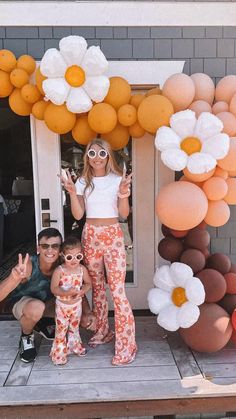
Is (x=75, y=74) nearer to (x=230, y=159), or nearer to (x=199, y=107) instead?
(x=199, y=107)

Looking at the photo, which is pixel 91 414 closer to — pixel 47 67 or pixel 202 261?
pixel 202 261

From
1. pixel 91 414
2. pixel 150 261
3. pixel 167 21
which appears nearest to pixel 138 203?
pixel 150 261

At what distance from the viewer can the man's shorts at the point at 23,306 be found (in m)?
2.80

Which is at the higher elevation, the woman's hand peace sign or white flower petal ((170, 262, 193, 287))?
the woman's hand peace sign

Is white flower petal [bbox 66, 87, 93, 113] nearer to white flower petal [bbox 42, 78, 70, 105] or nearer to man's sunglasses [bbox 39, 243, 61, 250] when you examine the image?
white flower petal [bbox 42, 78, 70, 105]

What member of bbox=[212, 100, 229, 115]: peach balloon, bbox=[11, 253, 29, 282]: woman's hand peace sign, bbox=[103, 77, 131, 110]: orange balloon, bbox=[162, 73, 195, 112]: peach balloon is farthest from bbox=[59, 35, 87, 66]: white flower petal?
bbox=[11, 253, 29, 282]: woman's hand peace sign

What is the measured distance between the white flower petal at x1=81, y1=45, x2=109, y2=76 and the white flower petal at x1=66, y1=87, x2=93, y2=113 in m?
0.14

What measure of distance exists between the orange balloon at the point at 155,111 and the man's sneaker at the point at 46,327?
5.23 ft

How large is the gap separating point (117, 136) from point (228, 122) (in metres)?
0.79

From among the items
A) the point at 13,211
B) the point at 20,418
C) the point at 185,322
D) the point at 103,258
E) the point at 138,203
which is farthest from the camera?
the point at 13,211

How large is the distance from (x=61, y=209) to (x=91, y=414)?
64.6 inches

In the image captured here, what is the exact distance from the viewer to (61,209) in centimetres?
346

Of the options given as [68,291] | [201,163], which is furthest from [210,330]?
[201,163]

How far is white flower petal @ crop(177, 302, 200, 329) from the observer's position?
2607 millimetres
